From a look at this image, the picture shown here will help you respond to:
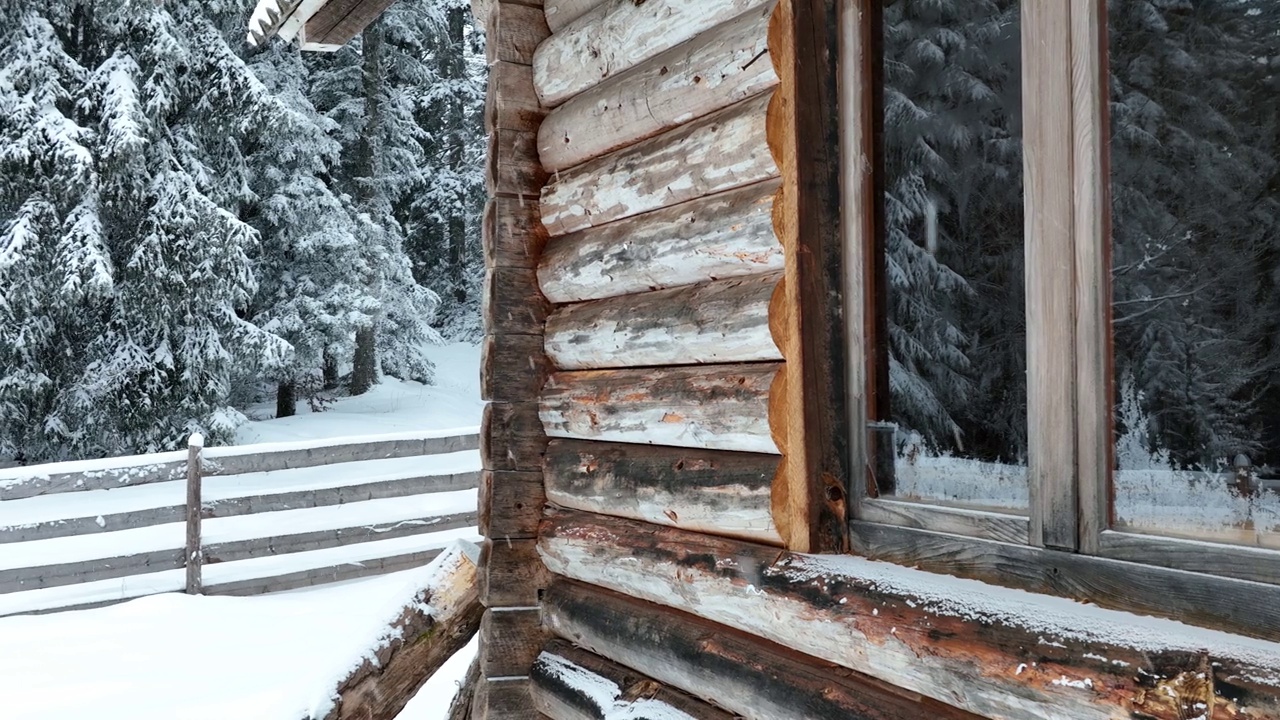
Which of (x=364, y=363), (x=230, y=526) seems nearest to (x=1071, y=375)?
(x=230, y=526)

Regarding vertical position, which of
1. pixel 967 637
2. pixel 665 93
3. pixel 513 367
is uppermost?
pixel 665 93

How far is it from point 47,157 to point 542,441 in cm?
1137

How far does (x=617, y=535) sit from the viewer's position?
3459 mm

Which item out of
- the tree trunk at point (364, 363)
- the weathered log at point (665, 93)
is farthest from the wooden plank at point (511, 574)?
the tree trunk at point (364, 363)

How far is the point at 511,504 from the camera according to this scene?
3.98 m

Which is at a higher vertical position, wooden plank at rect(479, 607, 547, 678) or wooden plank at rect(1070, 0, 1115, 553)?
wooden plank at rect(1070, 0, 1115, 553)

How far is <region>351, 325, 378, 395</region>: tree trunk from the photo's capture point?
1962 cm

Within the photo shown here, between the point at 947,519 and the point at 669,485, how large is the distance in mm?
996

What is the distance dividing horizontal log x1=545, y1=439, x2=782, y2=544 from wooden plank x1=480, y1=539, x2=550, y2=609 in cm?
24

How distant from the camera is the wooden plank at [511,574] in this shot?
3910 mm

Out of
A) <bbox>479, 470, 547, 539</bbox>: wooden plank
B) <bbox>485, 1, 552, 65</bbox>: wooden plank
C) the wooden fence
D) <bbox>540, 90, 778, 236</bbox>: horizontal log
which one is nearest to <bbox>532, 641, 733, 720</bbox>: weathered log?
<bbox>479, 470, 547, 539</bbox>: wooden plank

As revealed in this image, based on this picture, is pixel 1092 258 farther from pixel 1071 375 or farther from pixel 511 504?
pixel 511 504

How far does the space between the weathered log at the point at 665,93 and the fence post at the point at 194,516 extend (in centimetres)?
517

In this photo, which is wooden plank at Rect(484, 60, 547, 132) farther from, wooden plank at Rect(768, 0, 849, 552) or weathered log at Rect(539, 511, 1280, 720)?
weathered log at Rect(539, 511, 1280, 720)
